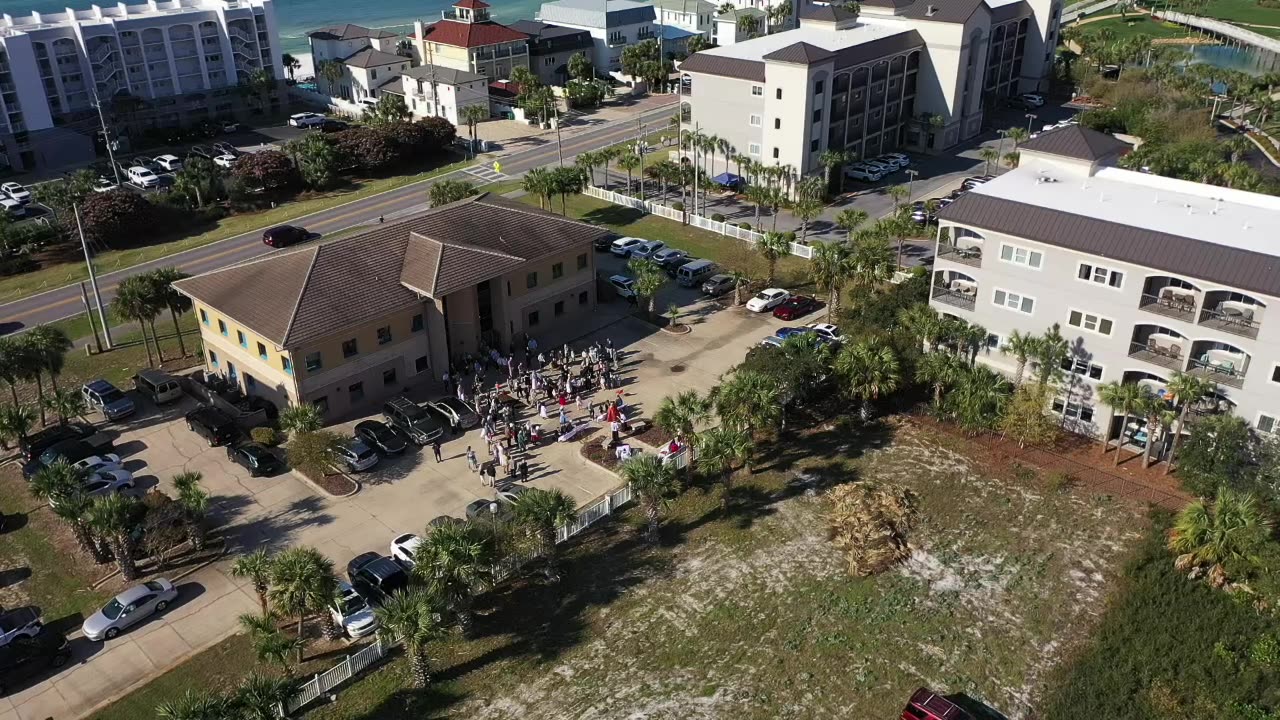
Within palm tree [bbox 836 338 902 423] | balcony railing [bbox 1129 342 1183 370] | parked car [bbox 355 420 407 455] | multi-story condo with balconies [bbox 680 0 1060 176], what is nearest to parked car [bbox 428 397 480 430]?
parked car [bbox 355 420 407 455]

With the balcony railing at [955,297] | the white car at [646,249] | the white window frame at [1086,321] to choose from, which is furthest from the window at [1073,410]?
the white car at [646,249]

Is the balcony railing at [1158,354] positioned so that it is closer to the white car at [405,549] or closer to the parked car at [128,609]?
the white car at [405,549]

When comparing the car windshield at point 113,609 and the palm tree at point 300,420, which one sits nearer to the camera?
the car windshield at point 113,609

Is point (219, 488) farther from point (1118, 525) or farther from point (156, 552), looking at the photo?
point (1118, 525)

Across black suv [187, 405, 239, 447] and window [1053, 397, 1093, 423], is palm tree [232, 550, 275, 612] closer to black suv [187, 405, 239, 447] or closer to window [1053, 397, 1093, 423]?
black suv [187, 405, 239, 447]

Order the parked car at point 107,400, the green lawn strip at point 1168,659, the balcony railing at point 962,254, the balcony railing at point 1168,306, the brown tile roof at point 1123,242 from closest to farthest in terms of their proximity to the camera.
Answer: the green lawn strip at point 1168,659 → the brown tile roof at point 1123,242 → the balcony railing at point 1168,306 → the balcony railing at point 962,254 → the parked car at point 107,400

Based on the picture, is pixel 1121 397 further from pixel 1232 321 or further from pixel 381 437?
pixel 381 437
